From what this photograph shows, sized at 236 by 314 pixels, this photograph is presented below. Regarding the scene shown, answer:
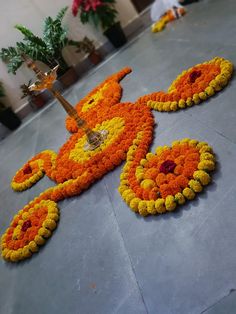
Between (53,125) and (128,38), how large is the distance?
2.87 meters

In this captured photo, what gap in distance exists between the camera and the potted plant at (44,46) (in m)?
5.92

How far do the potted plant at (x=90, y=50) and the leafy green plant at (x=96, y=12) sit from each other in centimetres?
41

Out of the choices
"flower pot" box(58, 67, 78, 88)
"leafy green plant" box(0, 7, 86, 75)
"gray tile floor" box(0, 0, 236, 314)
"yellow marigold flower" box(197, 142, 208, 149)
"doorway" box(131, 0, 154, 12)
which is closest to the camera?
"gray tile floor" box(0, 0, 236, 314)

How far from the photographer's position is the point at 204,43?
3869 mm

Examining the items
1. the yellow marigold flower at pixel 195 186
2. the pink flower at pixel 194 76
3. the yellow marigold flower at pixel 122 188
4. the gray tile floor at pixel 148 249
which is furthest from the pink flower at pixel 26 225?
the pink flower at pixel 194 76

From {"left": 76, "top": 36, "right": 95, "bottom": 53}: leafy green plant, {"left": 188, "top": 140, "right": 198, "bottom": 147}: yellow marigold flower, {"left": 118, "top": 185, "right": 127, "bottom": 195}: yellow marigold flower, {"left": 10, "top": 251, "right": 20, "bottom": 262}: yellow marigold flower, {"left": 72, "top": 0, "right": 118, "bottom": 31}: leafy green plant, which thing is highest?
{"left": 72, "top": 0, "right": 118, "bottom": 31}: leafy green plant

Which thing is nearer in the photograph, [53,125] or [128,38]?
[53,125]

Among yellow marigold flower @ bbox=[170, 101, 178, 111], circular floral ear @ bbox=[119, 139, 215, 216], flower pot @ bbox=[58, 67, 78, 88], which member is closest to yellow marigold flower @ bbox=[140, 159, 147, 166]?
circular floral ear @ bbox=[119, 139, 215, 216]

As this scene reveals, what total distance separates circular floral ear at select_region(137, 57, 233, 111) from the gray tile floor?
0.27 feet

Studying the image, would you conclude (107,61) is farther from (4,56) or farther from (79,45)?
(4,56)

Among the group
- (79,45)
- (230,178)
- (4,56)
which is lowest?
(230,178)

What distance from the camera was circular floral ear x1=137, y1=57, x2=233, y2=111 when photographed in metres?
2.87

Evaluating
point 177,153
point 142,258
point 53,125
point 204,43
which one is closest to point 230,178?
point 177,153

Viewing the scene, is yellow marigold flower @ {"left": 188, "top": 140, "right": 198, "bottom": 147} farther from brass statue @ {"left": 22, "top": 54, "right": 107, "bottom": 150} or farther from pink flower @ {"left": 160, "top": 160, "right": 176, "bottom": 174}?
brass statue @ {"left": 22, "top": 54, "right": 107, "bottom": 150}
